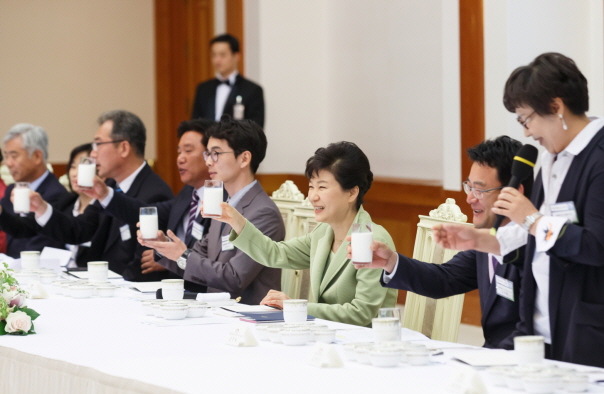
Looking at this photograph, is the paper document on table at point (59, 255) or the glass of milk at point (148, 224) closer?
the glass of milk at point (148, 224)

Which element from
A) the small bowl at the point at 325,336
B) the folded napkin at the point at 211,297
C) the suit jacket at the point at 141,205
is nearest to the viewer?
the small bowl at the point at 325,336

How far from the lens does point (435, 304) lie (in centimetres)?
307

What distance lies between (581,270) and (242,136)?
1.81m

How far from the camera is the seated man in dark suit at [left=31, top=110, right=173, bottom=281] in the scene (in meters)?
4.64

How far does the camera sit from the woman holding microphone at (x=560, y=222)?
2.27m

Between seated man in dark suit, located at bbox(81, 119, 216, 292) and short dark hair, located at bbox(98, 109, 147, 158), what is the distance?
43 centimetres

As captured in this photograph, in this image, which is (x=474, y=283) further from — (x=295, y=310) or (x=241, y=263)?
(x=241, y=263)

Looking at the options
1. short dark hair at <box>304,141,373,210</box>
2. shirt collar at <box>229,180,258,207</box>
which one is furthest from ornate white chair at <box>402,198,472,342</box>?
shirt collar at <box>229,180,258,207</box>

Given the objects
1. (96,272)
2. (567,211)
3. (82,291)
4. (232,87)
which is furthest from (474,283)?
(232,87)

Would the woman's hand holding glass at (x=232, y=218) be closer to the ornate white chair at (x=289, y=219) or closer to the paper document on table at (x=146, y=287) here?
the paper document on table at (x=146, y=287)

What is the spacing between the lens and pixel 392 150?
21.5ft

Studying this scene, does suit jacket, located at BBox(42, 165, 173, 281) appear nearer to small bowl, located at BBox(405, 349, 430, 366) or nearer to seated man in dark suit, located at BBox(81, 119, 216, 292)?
seated man in dark suit, located at BBox(81, 119, 216, 292)

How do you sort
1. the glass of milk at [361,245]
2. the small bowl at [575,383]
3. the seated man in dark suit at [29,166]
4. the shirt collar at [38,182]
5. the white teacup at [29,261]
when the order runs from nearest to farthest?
the small bowl at [575,383] → the glass of milk at [361,245] → the white teacup at [29,261] → the seated man in dark suit at [29,166] → the shirt collar at [38,182]

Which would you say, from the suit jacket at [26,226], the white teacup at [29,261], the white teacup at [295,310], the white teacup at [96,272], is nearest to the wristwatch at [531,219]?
the white teacup at [295,310]
